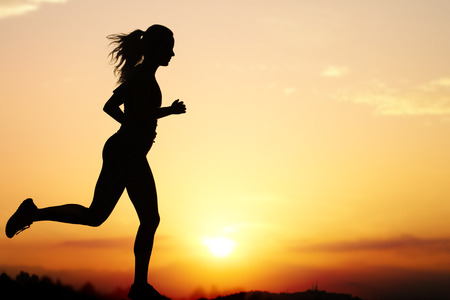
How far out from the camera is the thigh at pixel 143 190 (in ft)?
28.9

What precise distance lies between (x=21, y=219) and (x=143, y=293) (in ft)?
6.38

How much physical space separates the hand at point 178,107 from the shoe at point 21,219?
7.75ft

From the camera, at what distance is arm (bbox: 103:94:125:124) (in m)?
8.84

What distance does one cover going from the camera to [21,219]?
884cm

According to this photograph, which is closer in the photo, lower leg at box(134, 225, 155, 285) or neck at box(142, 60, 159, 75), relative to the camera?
lower leg at box(134, 225, 155, 285)

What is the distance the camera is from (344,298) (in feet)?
38.8

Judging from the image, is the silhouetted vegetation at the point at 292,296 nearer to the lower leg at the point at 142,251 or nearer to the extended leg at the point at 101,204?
the lower leg at the point at 142,251

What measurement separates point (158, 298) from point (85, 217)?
4.91 ft

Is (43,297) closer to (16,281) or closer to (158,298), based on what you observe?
(16,281)

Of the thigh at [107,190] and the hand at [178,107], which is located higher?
the hand at [178,107]

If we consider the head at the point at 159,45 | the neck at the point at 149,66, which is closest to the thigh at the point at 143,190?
the neck at the point at 149,66

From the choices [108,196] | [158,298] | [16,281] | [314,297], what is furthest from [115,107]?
[314,297]

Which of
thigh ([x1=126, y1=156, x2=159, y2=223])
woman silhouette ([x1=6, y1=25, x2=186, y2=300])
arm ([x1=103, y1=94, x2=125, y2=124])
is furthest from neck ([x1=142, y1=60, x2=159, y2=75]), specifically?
thigh ([x1=126, y1=156, x2=159, y2=223])

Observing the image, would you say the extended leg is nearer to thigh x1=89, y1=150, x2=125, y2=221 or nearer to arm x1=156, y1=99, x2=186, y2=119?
thigh x1=89, y1=150, x2=125, y2=221
